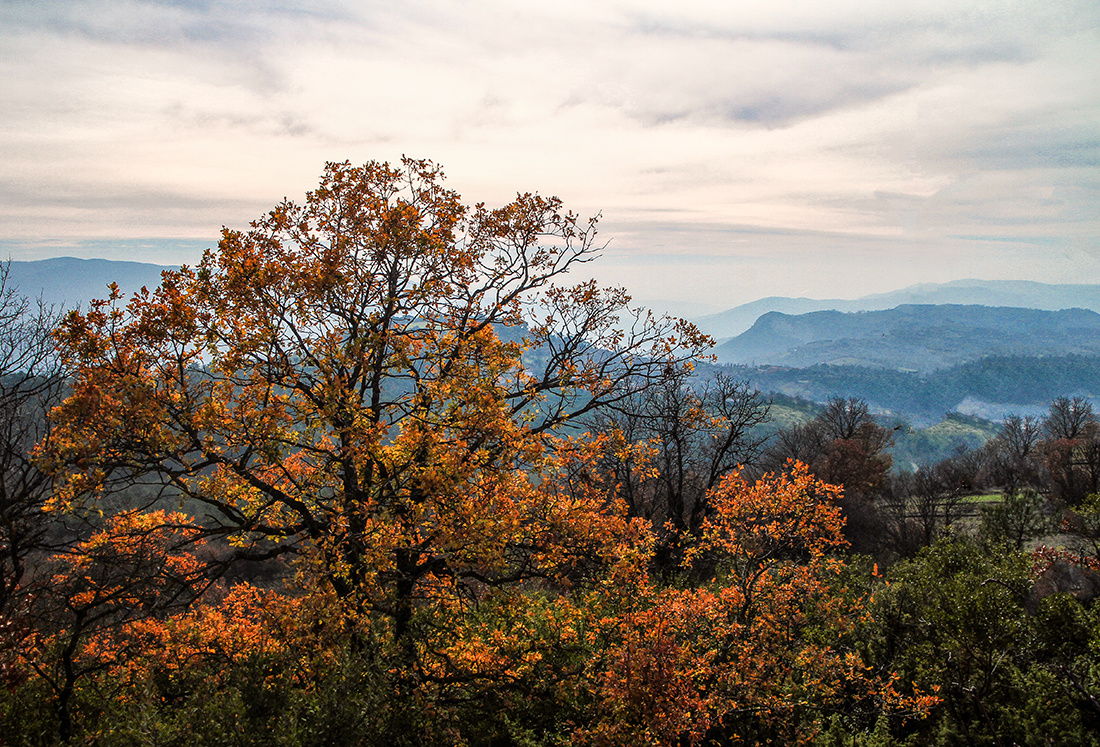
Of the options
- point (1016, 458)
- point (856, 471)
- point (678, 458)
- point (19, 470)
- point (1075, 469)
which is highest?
point (19, 470)

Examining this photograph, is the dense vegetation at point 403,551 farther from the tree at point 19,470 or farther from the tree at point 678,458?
the tree at point 678,458

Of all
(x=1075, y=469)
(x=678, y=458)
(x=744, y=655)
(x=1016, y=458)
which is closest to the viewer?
(x=744, y=655)

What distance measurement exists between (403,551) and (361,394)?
10.6 feet

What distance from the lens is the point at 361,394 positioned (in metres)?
11.1

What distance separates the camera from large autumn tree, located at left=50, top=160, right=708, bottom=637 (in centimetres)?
955

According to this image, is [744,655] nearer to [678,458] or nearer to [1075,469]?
[678,458]

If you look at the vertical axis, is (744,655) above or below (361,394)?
below

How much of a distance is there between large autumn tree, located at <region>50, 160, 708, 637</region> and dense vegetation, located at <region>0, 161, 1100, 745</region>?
Answer: 7 cm

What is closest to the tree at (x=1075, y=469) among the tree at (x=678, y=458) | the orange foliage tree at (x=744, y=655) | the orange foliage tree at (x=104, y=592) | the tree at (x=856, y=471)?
the tree at (x=856, y=471)

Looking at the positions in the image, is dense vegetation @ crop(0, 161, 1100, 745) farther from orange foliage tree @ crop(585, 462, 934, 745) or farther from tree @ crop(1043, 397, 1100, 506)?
tree @ crop(1043, 397, 1100, 506)

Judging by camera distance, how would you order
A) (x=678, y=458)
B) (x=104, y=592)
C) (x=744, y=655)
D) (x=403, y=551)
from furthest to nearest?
(x=678, y=458) → (x=744, y=655) → (x=403, y=551) → (x=104, y=592)

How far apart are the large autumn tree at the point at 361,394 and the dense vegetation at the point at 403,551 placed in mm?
67

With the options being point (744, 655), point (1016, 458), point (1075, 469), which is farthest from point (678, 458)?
→ point (1016, 458)

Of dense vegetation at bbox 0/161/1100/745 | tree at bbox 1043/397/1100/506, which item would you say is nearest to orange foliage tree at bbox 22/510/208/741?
dense vegetation at bbox 0/161/1100/745
